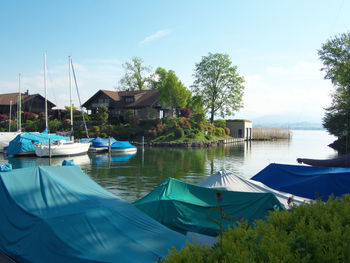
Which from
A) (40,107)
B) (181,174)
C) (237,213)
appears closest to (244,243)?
(237,213)

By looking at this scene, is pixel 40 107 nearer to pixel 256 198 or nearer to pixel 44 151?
pixel 44 151

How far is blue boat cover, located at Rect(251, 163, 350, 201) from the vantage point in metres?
13.1

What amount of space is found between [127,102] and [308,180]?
65972 millimetres

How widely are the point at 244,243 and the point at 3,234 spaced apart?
22.5 ft

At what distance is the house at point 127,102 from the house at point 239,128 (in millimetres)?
18482

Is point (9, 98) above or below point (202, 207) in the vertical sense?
above

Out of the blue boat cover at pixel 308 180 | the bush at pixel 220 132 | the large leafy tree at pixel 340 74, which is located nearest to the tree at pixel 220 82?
the bush at pixel 220 132

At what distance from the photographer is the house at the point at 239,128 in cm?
8281

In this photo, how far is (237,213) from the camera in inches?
377

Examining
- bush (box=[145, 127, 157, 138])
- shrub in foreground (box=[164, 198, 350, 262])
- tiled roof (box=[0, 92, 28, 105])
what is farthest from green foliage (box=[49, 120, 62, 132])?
shrub in foreground (box=[164, 198, 350, 262])

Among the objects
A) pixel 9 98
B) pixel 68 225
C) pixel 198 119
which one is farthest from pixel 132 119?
pixel 68 225

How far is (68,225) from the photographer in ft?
23.5

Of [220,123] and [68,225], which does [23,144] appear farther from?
[220,123]

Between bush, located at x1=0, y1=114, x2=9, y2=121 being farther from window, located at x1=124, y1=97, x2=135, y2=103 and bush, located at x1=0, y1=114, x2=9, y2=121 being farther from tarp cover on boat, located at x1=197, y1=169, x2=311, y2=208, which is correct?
tarp cover on boat, located at x1=197, y1=169, x2=311, y2=208
